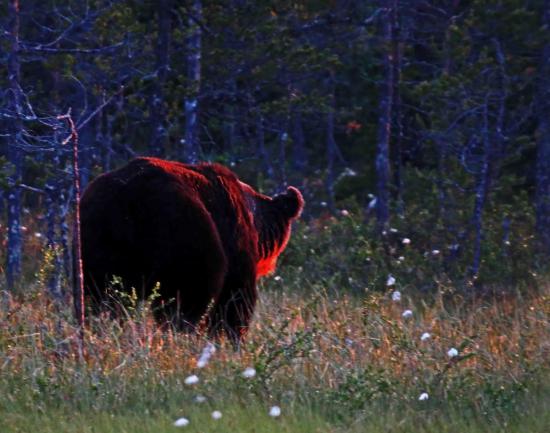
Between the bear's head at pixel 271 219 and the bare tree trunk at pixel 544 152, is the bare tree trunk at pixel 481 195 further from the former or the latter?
the bear's head at pixel 271 219

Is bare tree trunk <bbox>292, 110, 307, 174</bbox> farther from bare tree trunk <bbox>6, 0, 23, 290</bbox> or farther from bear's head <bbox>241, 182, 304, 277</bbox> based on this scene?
bear's head <bbox>241, 182, 304, 277</bbox>

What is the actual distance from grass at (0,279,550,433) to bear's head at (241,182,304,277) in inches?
63.9

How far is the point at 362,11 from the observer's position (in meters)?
16.4

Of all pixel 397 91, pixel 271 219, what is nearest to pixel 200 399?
pixel 271 219

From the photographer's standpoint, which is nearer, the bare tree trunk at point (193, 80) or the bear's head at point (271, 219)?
the bear's head at point (271, 219)

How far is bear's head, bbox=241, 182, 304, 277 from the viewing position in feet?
33.0

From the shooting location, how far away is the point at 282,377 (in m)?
6.89

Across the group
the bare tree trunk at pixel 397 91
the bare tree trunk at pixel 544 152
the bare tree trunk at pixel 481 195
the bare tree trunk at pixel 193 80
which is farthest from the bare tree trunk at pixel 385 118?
the bare tree trunk at pixel 193 80

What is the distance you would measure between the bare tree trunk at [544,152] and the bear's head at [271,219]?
4712 mm

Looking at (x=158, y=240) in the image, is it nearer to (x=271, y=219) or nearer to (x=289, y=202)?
(x=271, y=219)

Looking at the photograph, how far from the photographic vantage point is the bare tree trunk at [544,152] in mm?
14148

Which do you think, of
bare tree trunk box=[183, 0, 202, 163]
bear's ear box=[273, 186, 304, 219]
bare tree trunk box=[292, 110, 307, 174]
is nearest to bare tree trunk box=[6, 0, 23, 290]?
bare tree trunk box=[183, 0, 202, 163]

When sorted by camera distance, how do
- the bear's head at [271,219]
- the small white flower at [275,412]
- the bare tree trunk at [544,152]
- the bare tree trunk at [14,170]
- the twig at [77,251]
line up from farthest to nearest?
the bare tree trunk at [544,152] → the bare tree trunk at [14,170] → the bear's head at [271,219] → the twig at [77,251] → the small white flower at [275,412]

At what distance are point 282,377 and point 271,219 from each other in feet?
11.4
